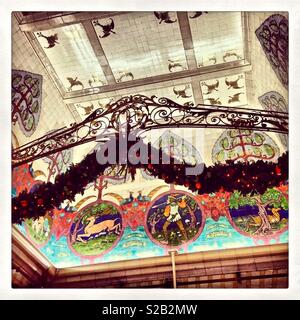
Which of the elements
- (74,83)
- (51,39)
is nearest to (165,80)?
(74,83)

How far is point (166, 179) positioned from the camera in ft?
13.0

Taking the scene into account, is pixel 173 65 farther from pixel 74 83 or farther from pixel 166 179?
pixel 166 179

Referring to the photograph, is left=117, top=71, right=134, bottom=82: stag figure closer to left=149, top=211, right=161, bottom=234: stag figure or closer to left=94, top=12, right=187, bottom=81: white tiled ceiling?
left=94, top=12, right=187, bottom=81: white tiled ceiling

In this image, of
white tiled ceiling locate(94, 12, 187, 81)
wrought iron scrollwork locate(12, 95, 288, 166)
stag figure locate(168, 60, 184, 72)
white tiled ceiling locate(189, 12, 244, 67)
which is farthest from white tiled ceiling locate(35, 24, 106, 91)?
white tiled ceiling locate(189, 12, 244, 67)

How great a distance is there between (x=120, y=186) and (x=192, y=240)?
605 mm

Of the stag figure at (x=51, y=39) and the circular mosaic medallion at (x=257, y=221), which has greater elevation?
the stag figure at (x=51, y=39)

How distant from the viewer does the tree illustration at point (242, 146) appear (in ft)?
13.0

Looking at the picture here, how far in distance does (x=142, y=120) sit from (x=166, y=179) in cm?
43

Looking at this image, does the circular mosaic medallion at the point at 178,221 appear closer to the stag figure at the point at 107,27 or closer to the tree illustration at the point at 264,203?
the tree illustration at the point at 264,203

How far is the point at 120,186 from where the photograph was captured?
3.99 meters

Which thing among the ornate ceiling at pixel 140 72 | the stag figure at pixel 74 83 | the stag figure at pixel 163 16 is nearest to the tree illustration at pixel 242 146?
the ornate ceiling at pixel 140 72

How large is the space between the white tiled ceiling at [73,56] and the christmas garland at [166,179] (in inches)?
21.6
